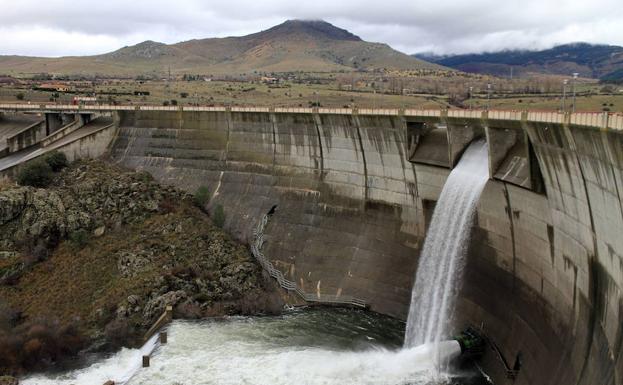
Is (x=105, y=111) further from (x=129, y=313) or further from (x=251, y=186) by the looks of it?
(x=129, y=313)

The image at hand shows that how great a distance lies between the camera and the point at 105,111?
64875 mm

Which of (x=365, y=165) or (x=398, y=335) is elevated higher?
(x=365, y=165)

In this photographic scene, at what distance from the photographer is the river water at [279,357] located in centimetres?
3192

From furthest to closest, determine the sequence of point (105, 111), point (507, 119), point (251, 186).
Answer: point (105, 111) → point (251, 186) → point (507, 119)

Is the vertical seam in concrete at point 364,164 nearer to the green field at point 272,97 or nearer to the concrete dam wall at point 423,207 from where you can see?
the concrete dam wall at point 423,207

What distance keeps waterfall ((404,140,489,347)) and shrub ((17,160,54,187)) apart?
36.2 metres

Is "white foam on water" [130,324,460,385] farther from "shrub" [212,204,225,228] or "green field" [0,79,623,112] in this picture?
"green field" [0,79,623,112]

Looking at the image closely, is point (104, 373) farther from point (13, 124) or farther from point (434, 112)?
point (13, 124)

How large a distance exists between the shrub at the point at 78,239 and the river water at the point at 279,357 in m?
13.0

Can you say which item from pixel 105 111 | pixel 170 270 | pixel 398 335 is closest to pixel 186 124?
pixel 105 111

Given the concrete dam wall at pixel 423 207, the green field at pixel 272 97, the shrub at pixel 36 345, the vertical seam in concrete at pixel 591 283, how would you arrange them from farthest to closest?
1. the green field at pixel 272 97
2. the shrub at pixel 36 345
3. the concrete dam wall at pixel 423 207
4. the vertical seam in concrete at pixel 591 283

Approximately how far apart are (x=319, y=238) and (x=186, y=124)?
2043 cm

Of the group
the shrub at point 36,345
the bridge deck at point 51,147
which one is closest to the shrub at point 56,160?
the bridge deck at point 51,147

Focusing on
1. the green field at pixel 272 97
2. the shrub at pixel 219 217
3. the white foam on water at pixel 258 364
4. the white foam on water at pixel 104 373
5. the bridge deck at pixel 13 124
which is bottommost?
the white foam on water at pixel 104 373
